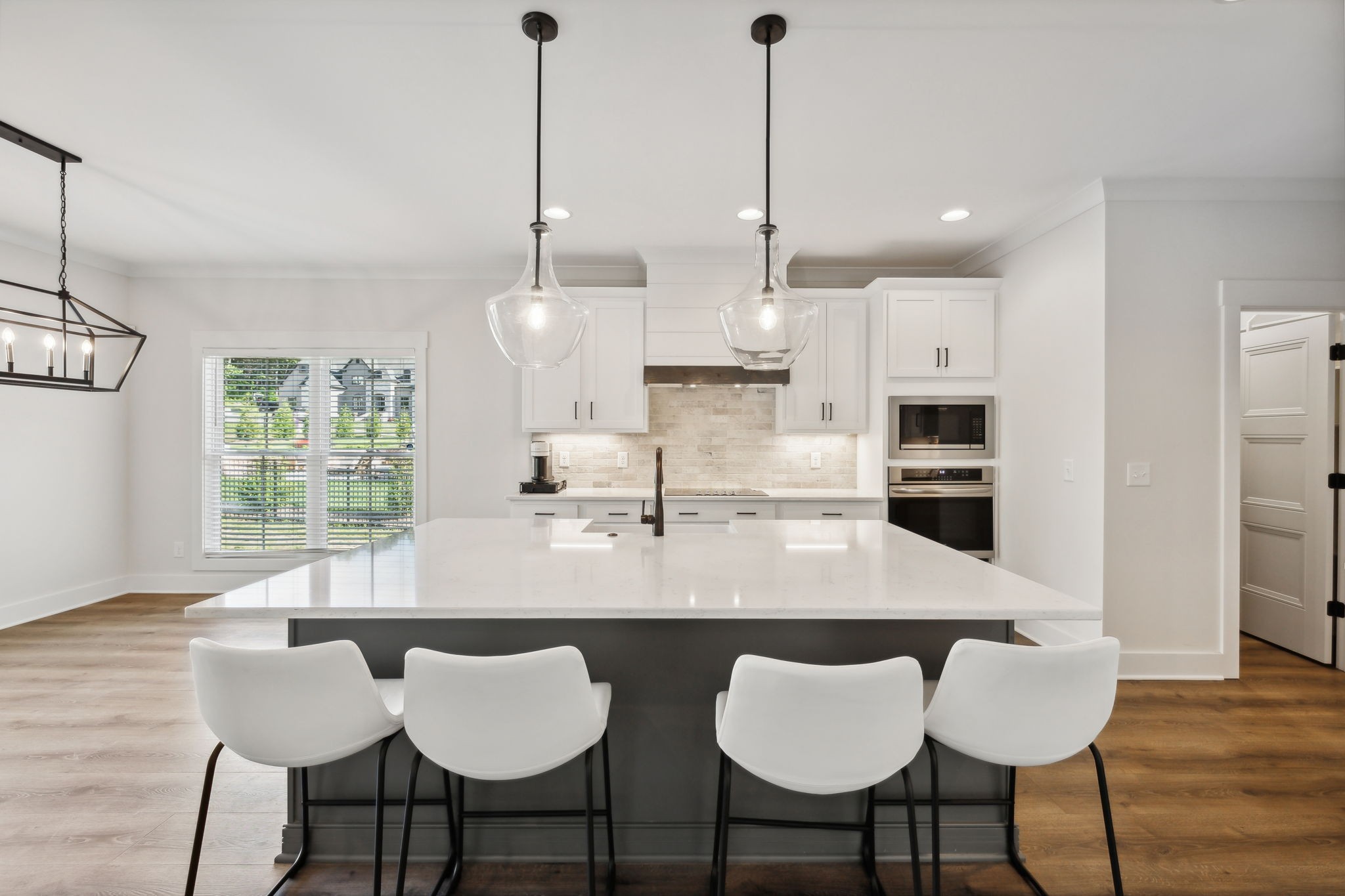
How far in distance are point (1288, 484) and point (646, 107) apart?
4.20 meters

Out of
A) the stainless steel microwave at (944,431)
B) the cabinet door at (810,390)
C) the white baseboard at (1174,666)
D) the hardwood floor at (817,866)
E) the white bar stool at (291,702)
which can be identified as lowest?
the hardwood floor at (817,866)

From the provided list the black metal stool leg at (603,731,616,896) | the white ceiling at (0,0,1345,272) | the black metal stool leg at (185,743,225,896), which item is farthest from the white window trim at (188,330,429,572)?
the black metal stool leg at (603,731,616,896)

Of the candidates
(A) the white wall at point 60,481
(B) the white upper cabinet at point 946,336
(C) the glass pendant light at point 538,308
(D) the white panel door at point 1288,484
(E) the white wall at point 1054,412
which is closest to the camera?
(C) the glass pendant light at point 538,308

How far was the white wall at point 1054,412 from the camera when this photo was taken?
335 cm

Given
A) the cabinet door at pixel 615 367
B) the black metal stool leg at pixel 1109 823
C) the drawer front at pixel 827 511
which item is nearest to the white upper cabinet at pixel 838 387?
the drawer front at pixel 827 511

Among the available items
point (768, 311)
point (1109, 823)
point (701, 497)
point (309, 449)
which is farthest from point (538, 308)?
point (309, 449)

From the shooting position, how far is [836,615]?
59.9 inches

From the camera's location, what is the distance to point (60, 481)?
14.5 ft

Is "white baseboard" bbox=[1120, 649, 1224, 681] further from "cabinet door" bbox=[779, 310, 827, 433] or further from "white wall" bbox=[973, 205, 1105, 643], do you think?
"cabinet door" bbox=[779, 310, 827, 433]

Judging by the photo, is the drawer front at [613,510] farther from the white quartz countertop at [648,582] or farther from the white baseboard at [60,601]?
the white baseboard at [60,601]

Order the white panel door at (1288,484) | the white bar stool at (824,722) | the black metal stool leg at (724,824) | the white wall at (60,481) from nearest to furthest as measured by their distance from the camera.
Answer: the white bar stool at (824,722) < the black metal stool leg at (724,824) < the white panel door at (1288,484) < the white wall at (60,481)

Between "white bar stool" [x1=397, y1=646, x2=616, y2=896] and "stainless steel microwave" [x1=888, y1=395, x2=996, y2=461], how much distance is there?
11.0ft

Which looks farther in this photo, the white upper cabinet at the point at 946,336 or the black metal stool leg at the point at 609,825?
the white upper cabinet at the point at 946,336

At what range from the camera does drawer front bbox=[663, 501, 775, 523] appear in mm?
4277
